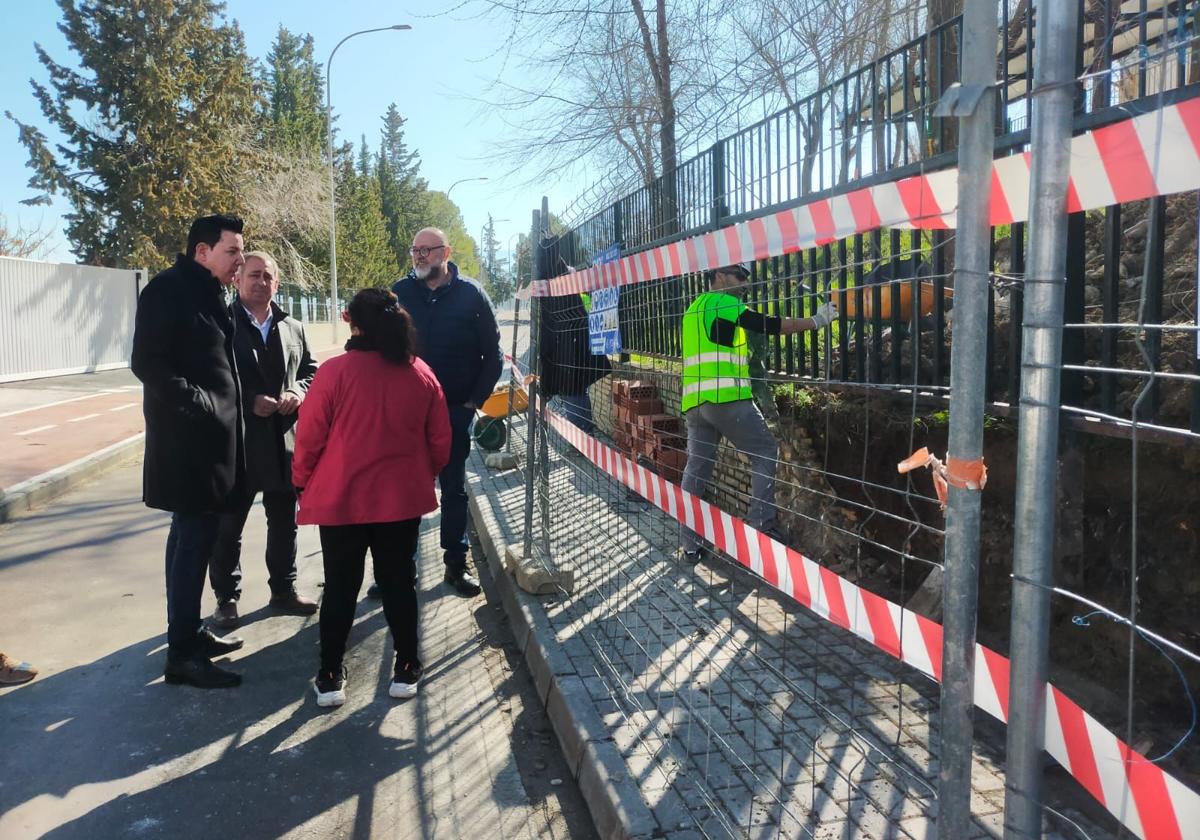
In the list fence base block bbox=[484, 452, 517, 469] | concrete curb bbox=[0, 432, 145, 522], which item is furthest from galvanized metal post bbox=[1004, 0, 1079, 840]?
fence base block bbox=[484, 452, 517, 469]

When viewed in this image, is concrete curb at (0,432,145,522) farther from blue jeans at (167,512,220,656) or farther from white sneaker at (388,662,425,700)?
white sneaker at (388,662,425,700)

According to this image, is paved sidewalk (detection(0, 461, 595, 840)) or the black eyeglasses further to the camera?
the black eyeglasses

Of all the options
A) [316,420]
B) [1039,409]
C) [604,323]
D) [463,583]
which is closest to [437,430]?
Result: [316,420]

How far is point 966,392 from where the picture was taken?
1661mm

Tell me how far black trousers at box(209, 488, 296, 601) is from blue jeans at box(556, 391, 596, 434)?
204cm

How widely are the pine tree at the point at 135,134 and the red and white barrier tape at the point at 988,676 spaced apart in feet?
97.5

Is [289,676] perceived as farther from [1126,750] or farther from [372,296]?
[1126,750]

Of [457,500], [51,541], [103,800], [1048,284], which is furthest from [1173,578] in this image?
[51,541]

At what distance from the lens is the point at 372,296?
4020mm

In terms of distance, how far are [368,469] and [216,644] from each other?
1.42 metres

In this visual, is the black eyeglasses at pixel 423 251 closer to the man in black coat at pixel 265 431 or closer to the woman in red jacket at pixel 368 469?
the man in black coat at pixel 265 431

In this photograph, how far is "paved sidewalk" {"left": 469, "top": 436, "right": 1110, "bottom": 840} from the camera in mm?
2951

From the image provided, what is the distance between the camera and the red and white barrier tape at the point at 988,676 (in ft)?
4.62

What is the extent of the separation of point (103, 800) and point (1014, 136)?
13.1 feet
